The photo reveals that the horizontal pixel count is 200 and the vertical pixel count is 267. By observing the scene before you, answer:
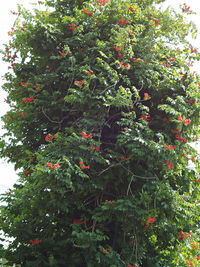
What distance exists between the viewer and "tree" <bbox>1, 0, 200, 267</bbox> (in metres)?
3.22

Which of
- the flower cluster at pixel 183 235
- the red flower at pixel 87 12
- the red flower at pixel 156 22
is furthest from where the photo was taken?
the red flower at pixel 156 22

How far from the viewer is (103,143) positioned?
158 inches

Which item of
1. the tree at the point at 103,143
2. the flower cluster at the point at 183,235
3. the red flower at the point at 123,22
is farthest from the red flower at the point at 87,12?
the flower cluster at the point at 183,235

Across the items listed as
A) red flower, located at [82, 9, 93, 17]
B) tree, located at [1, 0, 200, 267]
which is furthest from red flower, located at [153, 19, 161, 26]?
red flower, located at [82, 9, 93, 17]

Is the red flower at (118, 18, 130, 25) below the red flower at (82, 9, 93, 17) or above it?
below

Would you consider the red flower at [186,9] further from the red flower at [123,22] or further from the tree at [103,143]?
the red flower at [123,22]

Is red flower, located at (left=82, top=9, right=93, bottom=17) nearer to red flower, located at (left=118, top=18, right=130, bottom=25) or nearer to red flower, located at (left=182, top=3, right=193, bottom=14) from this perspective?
red flower, located at (left=118, top=18, right=130, bottom=25)

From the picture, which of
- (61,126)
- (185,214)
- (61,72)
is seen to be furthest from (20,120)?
(185,214)

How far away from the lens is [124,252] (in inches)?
128

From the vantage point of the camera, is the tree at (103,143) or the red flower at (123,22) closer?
the tree at (103,143)

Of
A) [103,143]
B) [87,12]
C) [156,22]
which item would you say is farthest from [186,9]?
[103,143]

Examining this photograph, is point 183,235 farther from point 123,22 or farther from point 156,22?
point 156,22

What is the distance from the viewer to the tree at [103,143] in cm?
322

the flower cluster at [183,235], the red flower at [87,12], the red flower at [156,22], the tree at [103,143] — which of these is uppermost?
the red flower at [87,12]
